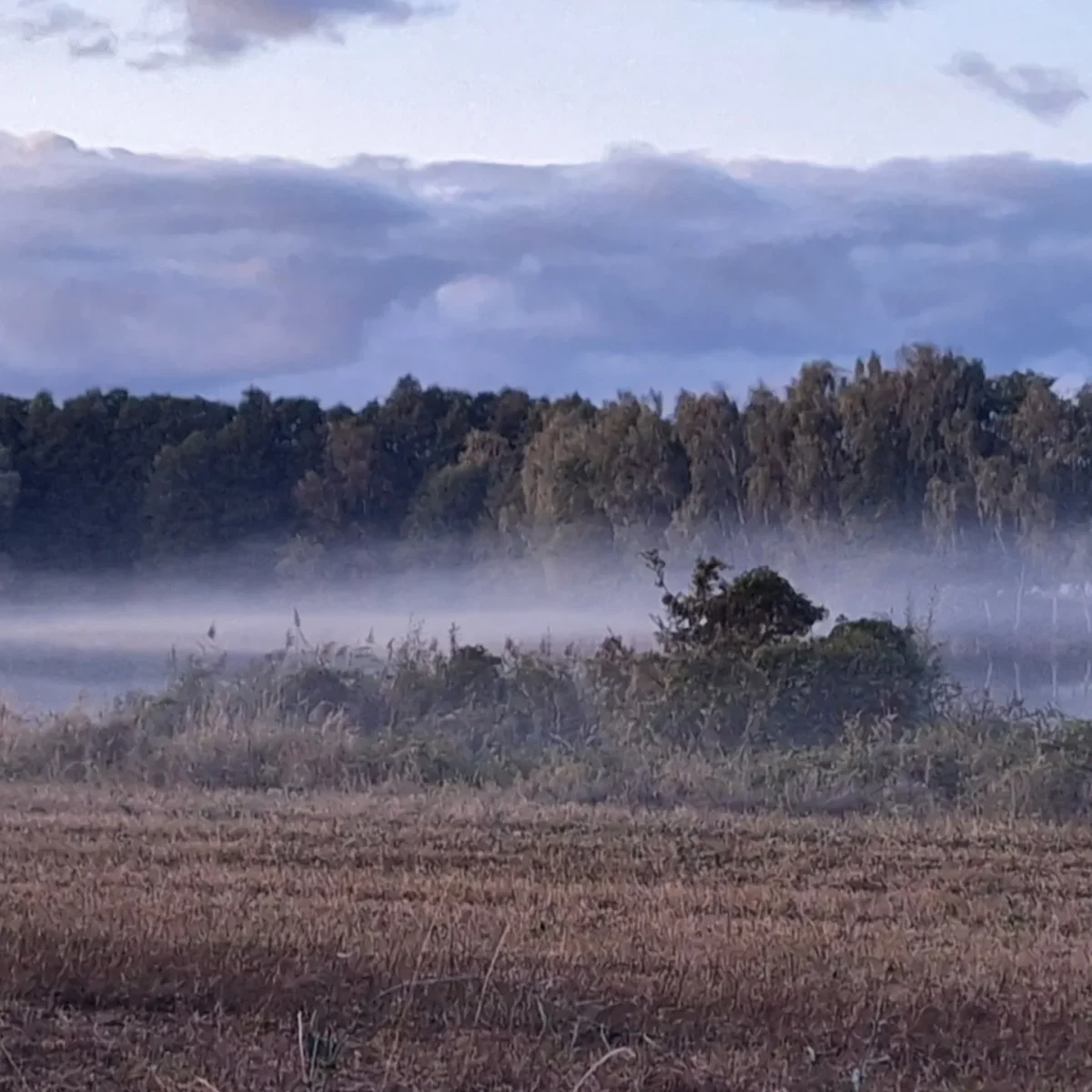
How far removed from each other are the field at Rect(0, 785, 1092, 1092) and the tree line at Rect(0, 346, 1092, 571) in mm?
15345

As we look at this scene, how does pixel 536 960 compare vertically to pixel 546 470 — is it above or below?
below

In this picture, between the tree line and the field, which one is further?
the tree line

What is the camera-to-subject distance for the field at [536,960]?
676cm

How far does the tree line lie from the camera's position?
2684 centimetres

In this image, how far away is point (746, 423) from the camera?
27.7 m

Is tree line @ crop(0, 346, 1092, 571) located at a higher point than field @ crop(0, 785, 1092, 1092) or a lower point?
higher

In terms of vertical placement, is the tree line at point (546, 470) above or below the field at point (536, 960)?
above

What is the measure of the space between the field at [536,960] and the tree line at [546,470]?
15345 mm

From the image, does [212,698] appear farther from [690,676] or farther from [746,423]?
[746,423]

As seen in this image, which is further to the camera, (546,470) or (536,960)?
(546,470)

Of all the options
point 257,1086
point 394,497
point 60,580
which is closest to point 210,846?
point 257,1086

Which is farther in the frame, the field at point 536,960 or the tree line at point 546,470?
the tree line at point 546,470

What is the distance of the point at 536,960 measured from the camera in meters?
7.96

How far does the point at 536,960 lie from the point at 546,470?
21524 millimetres
